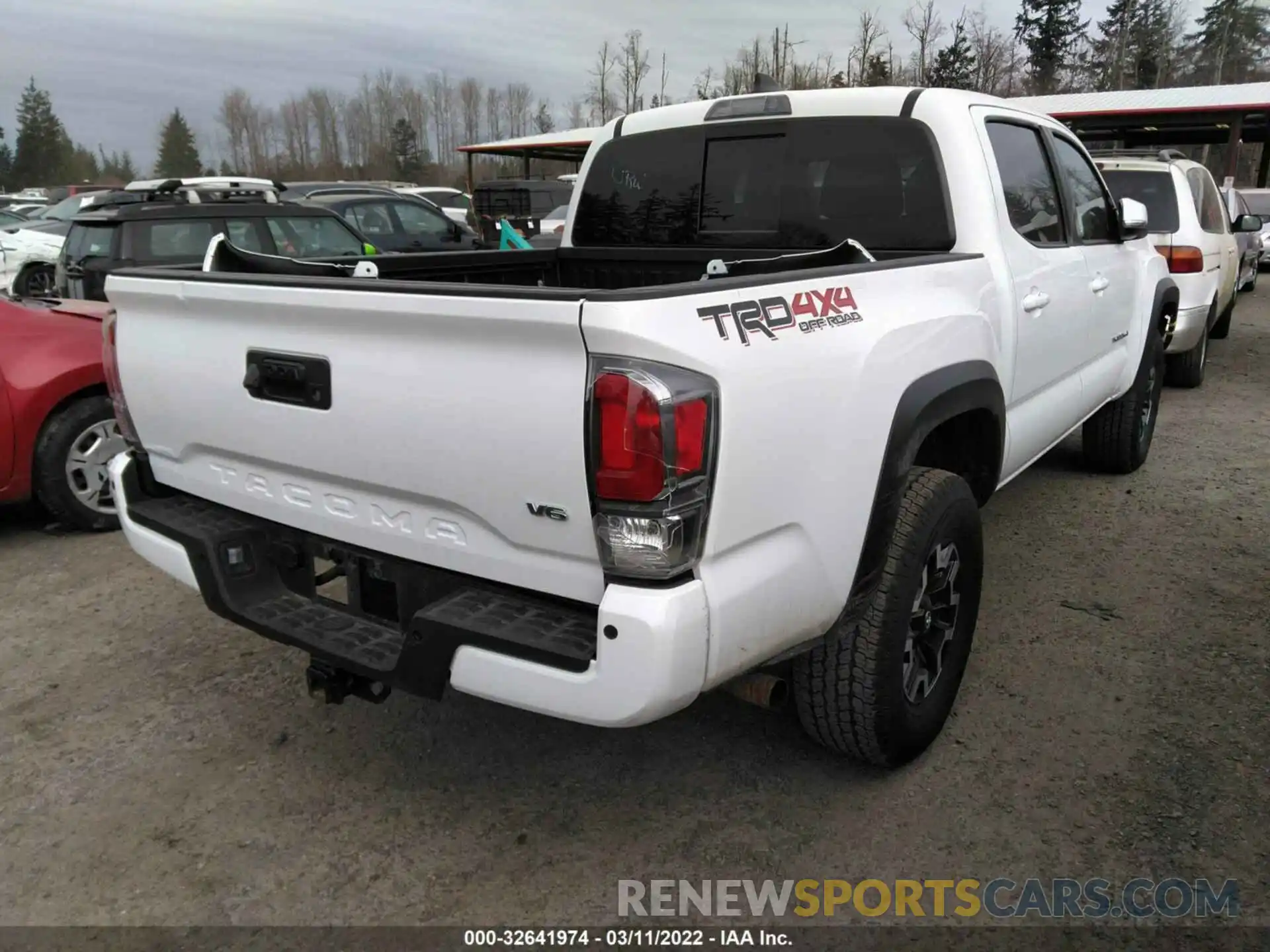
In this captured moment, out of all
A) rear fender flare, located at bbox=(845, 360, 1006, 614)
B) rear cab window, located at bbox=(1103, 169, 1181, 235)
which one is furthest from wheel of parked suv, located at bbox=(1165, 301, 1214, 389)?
rear fender flare, located at bbox=(845, 360, 1006, 614)

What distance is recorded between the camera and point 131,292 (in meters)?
2.86

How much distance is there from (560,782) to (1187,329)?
6864 millimetres

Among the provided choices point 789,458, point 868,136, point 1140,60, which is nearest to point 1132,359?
point 868,136

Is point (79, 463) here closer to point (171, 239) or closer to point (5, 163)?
point (171, 239)

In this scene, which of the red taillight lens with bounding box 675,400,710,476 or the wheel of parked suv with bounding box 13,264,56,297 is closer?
the red taillight lens with bounding box 675,400,710,476

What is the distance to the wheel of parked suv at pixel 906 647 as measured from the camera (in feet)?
8.63

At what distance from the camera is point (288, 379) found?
247cm

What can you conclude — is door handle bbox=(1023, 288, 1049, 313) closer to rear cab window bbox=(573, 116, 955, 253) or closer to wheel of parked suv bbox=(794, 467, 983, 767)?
rear cab window bbox=(573, 116, 955, 253)

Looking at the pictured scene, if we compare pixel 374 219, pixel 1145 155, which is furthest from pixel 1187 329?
pixel 374 219

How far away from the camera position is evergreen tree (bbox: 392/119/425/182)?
8725cm

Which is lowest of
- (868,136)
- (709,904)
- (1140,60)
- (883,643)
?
(709,904)

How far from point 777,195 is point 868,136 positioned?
1.34 feet

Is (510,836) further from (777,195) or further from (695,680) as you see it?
(777,195)

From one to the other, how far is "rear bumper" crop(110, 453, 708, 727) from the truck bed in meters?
0.67
